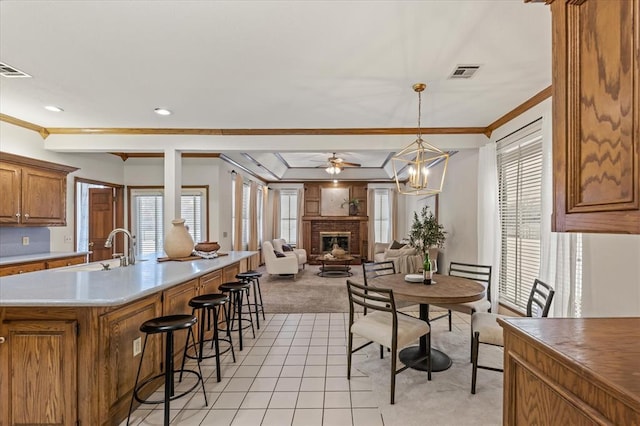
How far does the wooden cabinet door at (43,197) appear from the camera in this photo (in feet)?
13.0

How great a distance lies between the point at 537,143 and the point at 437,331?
2400 millimetres

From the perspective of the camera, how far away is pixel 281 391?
250cm

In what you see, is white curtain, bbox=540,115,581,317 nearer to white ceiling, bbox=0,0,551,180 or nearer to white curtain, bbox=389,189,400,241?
white ceiling, bbox=0,0,551,180

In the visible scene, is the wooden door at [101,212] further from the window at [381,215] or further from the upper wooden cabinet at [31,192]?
the window at [381,215]

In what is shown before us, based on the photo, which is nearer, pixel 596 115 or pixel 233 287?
pixel 596 115

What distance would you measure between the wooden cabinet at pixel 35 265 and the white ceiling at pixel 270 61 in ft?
5.88

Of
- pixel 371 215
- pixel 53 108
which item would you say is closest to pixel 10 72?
pixel 53 108

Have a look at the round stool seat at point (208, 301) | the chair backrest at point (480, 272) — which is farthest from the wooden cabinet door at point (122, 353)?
the chair backrest at point (480, 272)

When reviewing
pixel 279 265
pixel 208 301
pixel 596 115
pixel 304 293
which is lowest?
pixel 304 293

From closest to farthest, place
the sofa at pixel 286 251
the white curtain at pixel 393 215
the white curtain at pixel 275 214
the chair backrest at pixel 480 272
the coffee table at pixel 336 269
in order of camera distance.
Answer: the chair backrest at pixel 480 272 < the coffee table at pixel 336 269 < the sofa at pixel 286 251 < the white curtain at pixel 393 215 < the white curtain at pixel 275 214

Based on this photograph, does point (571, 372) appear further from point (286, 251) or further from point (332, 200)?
point (332, 200)

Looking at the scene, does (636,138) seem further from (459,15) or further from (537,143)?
(537,143)

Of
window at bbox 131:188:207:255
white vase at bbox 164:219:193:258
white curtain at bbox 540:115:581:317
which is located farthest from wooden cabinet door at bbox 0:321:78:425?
window at bbox 131:188:207:255

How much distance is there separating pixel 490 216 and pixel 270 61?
330cm
